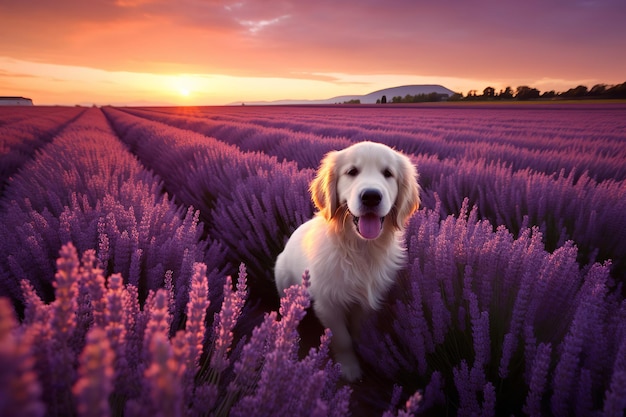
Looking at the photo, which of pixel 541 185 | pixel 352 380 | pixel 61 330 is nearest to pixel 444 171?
pixel 541 185

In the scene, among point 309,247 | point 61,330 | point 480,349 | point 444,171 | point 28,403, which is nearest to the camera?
point 28,403

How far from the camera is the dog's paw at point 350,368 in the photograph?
174 cm

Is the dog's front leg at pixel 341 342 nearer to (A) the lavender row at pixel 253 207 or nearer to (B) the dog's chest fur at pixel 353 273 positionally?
(B) the dog's chest fur at pixel 353 273

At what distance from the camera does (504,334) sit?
1323mm

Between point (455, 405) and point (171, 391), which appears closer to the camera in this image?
point (171, 391)

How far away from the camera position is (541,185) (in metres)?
2.91

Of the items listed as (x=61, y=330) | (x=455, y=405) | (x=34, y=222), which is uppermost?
(x=61, y=330)

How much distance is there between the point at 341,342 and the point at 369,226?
23.7 inches

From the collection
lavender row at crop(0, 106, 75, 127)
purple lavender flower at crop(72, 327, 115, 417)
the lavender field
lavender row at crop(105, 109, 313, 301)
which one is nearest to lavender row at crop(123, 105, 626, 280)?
the lavender field

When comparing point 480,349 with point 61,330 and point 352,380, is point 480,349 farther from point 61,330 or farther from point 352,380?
point 61,330

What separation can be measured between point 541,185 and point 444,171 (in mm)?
1129

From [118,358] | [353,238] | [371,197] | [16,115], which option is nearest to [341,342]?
[353,238]

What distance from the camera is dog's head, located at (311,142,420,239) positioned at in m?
1.77

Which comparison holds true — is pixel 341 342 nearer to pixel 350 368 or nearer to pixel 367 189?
pixel 350 368
